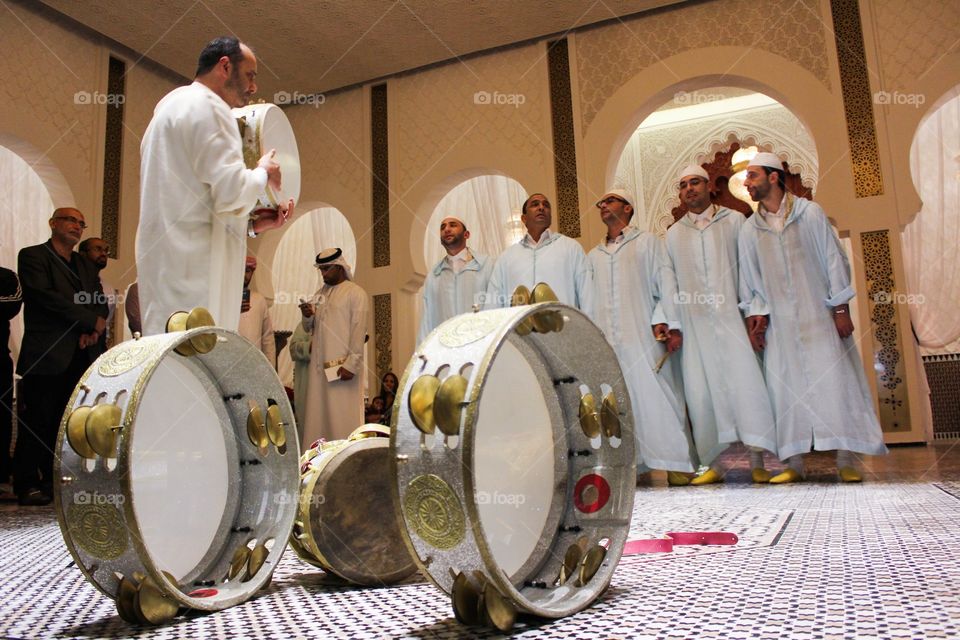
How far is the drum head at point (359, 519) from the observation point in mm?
1348

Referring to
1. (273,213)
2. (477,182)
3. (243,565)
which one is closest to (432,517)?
(243,565)

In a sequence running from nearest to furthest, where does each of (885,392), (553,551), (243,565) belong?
(553,551), (243,565), (885,392)

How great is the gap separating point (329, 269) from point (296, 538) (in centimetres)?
439

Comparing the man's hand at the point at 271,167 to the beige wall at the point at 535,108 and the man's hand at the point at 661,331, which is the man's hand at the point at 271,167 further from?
the beige wall at the point at 535,108

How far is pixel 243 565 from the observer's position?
49.4 inches

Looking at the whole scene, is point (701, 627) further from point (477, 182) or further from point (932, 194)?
point (932, 194)

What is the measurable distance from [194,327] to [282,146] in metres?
0.95

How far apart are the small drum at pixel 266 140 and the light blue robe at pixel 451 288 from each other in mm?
3136

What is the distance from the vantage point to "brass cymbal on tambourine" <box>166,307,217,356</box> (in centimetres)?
119

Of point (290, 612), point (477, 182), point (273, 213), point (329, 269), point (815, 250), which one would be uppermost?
point (477, 182)

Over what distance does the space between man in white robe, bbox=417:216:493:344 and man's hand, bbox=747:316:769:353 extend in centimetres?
186
